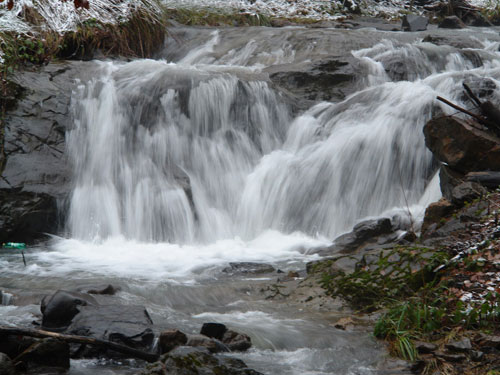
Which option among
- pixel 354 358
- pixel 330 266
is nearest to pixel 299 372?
pixel 354 358

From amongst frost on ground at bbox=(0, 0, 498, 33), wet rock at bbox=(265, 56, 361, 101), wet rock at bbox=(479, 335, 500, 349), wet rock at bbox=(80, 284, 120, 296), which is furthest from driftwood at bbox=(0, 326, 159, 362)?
wet rock at bbox=(265, 56, 361, 101)

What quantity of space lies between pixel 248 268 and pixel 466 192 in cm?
243

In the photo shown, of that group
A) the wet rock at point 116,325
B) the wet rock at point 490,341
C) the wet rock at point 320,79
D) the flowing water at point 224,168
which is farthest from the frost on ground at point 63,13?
the wet rock at point 490,341

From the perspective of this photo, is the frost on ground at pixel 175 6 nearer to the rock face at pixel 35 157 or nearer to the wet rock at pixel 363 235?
the rock face at pixel 35 157

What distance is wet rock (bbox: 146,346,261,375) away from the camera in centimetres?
292

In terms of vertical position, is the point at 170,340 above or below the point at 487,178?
below

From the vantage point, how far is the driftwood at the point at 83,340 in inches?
126

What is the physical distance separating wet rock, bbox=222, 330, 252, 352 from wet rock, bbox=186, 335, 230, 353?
0.12 m

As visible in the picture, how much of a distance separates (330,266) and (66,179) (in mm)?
4520

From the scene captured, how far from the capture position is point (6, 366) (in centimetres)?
299

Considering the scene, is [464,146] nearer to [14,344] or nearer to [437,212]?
[437,212]

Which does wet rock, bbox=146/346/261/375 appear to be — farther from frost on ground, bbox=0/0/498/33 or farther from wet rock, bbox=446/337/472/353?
frost on ground, bbox=0/0/498/33

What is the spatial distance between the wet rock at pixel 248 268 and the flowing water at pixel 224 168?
0.45ft

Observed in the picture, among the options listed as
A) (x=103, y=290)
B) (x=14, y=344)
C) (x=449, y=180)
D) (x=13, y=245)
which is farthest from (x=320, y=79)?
(x=14, y=344)
